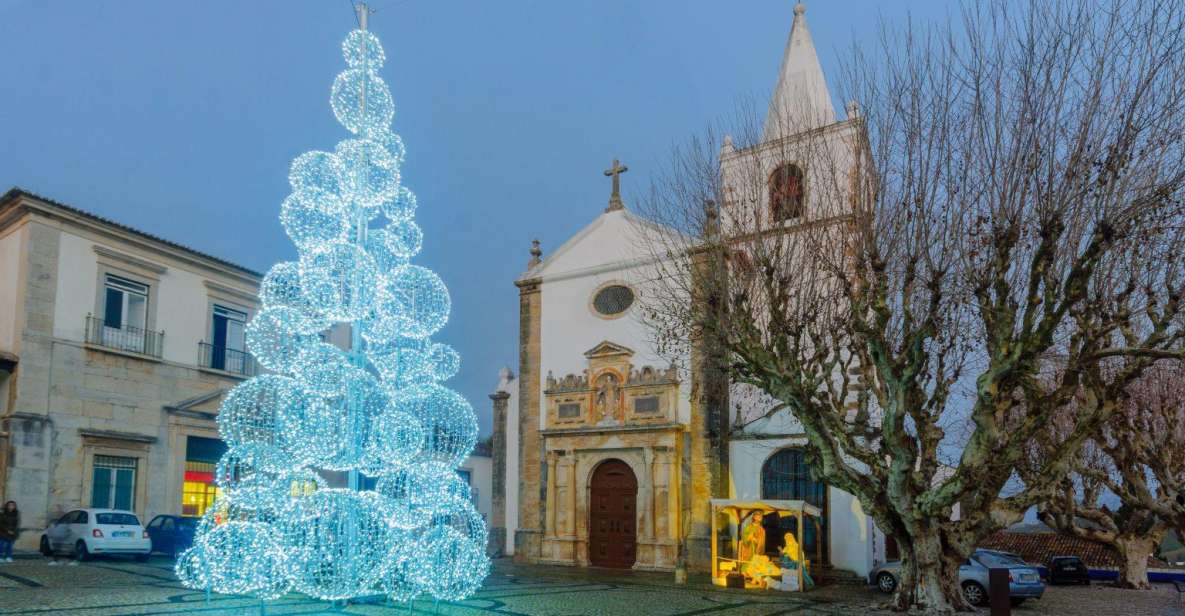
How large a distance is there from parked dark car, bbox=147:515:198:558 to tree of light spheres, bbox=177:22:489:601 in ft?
29.6

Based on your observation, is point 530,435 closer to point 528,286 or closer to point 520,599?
point 528,286

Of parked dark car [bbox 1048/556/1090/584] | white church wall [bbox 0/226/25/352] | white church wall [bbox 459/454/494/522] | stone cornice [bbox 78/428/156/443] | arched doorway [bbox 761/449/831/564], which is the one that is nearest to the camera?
arched doorway [bbox 761/449/831/564]

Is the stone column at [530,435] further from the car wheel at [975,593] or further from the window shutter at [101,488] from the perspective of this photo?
the car wheel at [975,593]

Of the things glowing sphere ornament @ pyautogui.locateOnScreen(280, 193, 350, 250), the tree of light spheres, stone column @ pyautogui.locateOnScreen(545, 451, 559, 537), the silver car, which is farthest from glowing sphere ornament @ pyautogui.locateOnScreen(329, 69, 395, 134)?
stone column @ pyautogui.locateOnScreen(545, 451, 559, 537)

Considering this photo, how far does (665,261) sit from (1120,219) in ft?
38.2

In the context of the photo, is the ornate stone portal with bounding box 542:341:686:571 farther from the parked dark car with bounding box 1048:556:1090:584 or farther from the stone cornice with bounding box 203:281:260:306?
the parked dark car with bounding box 1048:556:1090:584

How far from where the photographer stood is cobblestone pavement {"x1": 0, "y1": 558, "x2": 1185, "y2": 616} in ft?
36.2

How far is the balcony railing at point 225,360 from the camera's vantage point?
24.0 metres

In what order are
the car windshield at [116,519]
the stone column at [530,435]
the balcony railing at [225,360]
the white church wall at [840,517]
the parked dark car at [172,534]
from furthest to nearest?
the balcony railing at [225,360], the stone column at [530,435], the parked dark car at [172,534], the white church wall at [840,517], the car windshield at [116,519]

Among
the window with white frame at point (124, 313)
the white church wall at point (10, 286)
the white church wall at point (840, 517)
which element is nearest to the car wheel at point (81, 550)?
the white church wall at point (10, 286)

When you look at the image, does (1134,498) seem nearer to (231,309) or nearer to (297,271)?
(297,271)

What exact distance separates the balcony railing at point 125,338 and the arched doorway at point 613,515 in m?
11.4

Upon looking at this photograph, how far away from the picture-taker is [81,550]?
17.5m

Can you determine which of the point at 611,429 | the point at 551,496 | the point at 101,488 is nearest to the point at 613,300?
the point at 611,429
